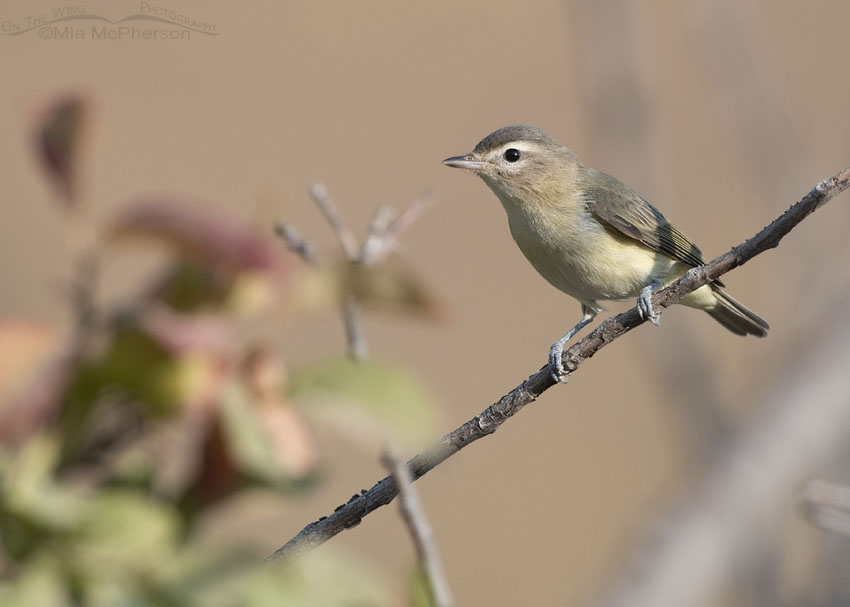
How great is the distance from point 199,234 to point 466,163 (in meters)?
3.49

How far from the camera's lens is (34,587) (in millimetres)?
694

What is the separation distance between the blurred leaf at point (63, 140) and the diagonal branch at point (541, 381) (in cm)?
46

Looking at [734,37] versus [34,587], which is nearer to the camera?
[34,587]

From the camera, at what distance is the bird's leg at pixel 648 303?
7.20 ft

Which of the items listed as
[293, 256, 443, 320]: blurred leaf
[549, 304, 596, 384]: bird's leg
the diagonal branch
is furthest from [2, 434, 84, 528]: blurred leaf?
[549, 304, 596, 384]: bird's leg

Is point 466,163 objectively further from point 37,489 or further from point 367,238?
point 37,489

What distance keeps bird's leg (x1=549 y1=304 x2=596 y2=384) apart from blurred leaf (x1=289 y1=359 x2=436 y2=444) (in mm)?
1295

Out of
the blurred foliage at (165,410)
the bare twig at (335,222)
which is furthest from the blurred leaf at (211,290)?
the bare twig at (335,222)

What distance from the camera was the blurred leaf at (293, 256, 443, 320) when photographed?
0.77 meters

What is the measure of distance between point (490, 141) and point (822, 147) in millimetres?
7180

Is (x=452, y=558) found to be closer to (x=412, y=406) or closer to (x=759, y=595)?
(x=759, y=595)

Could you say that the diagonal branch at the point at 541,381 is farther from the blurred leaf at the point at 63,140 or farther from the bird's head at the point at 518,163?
the bird's head at the point at 518,163

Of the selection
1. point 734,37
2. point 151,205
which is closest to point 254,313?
point 151,205

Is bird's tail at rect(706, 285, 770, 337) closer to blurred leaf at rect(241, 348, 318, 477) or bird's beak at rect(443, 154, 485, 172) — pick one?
bird's beak at rect(443, 154, 485, 172)
